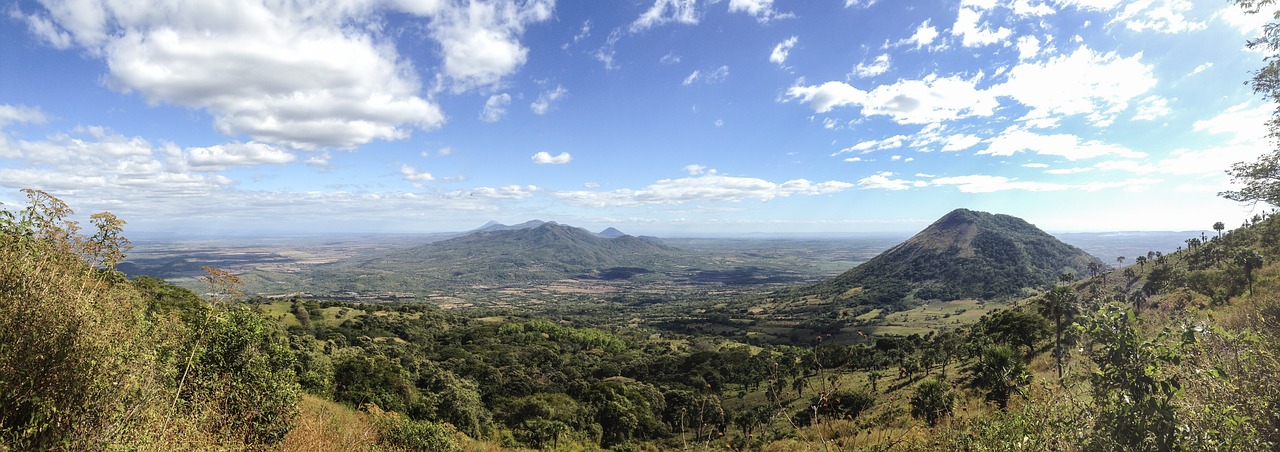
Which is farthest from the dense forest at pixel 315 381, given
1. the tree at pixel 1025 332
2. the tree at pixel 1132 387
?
the tree at pixel 1025 332

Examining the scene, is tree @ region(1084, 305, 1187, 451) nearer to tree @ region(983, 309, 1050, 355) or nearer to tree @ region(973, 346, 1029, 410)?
tree @ region(973, 346, 1029, 410)

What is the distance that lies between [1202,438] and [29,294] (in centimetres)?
1789

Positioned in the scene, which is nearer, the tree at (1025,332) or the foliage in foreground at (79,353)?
the foliage in foreground at (79,353)

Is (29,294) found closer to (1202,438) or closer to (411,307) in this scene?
(1202,438)

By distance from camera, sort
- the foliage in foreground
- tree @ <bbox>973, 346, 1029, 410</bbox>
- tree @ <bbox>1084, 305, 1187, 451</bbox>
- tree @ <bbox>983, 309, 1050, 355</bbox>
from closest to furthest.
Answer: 1. tree @ <bbox>1084, 305, 1187, 451</bbox>
2. the foliage in foreground
3. tree @ <bbox>973, 346, 1029, 410</bbox>
4. tree @ <bbox>983, 309, 1050, 355</bbox>

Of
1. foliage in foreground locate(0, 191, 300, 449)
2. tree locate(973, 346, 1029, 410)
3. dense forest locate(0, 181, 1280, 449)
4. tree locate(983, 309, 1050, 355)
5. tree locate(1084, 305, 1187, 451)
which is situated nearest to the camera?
tree locate(1084, 305, 1187, 451)

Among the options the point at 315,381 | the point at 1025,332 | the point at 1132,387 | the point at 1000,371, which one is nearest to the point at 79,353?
the point at 1132,387

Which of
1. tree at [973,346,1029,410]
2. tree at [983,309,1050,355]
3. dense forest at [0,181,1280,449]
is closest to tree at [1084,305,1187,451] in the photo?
dense forest at [0,181,1280,449]

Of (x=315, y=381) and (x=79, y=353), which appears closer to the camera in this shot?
(x=79, y=353)

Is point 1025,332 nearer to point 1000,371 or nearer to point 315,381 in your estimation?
point 1000,371

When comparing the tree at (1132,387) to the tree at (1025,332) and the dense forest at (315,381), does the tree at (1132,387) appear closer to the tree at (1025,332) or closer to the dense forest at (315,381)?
the dense forest at (315,381)

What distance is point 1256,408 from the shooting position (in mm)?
6422

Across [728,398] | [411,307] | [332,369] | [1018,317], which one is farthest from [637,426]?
[411,307]

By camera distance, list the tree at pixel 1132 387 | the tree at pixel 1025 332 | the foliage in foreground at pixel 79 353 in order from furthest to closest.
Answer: the tree at pixel 1025 332, the foliage in foreground at pixel 79 353, the tree at pixel 1132 387
